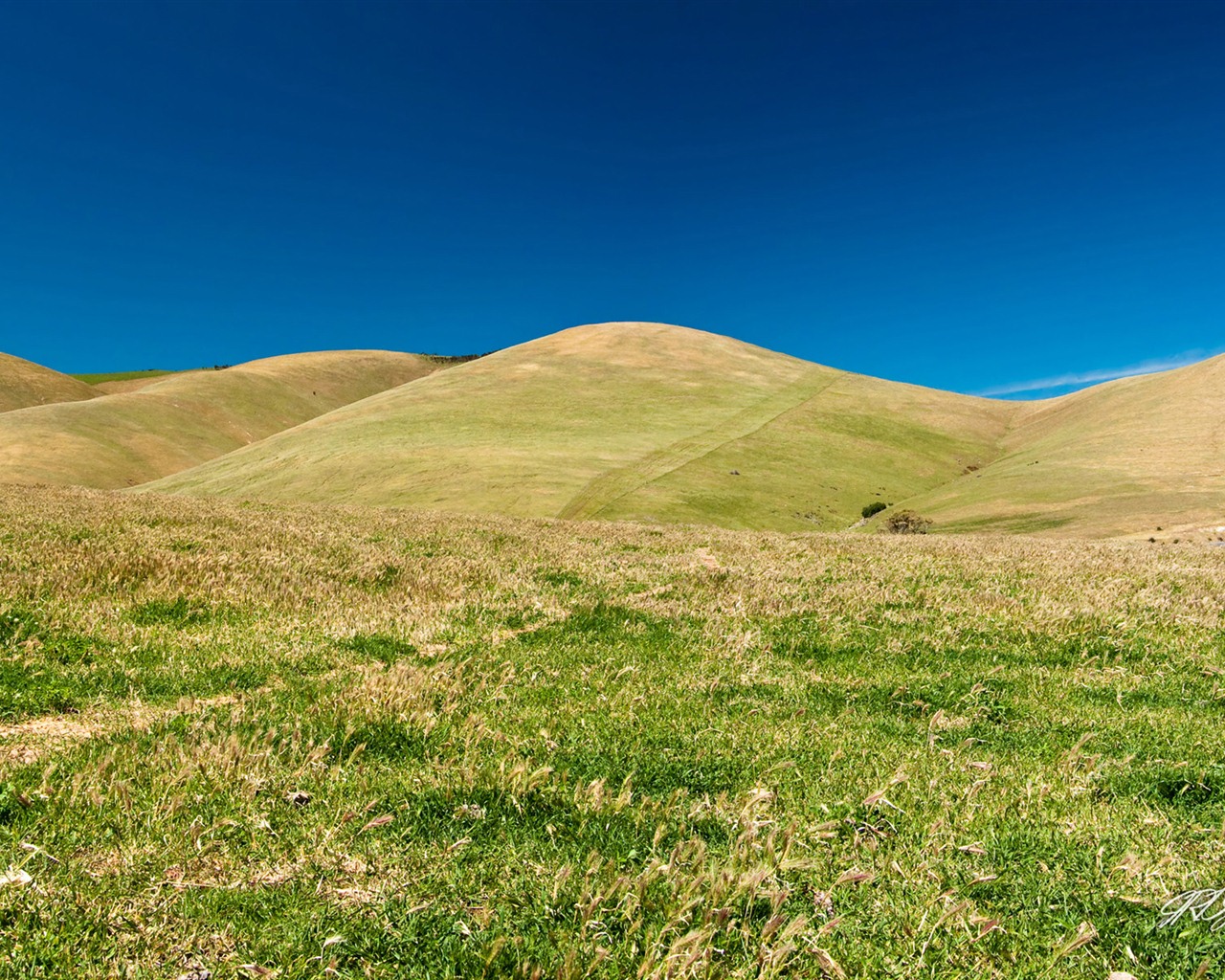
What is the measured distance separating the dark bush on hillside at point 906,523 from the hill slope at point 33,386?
18206cm

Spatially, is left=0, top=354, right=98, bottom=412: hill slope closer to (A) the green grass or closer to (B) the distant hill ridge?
(B) the distant hill ridge

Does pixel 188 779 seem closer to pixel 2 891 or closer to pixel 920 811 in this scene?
pixel 2 891

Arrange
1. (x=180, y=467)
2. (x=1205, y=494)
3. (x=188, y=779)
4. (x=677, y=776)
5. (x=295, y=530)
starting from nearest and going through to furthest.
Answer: (x=188, y=779) → (x=677, y=776) → (x=295, y=530) → (x=1205, y=494) → (x=180, y=467)

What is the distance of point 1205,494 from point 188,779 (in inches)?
2549

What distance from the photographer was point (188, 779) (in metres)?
5.02

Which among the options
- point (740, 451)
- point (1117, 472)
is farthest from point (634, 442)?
point (1117, 472)

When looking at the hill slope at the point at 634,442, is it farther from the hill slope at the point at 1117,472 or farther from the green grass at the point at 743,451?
the hill slope at the point at 1117,472

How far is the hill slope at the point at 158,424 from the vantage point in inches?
4008

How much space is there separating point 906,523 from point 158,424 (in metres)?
136

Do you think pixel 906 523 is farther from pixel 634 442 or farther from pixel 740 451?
pixel 634 442

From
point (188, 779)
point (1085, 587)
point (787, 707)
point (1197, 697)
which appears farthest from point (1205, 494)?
point (188, 779)

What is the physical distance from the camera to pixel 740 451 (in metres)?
77.3

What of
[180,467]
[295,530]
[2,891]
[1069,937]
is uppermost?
[180,467]

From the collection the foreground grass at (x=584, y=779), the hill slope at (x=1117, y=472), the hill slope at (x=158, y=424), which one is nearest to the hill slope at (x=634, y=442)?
the hill slope at (x=1117, y=472)
